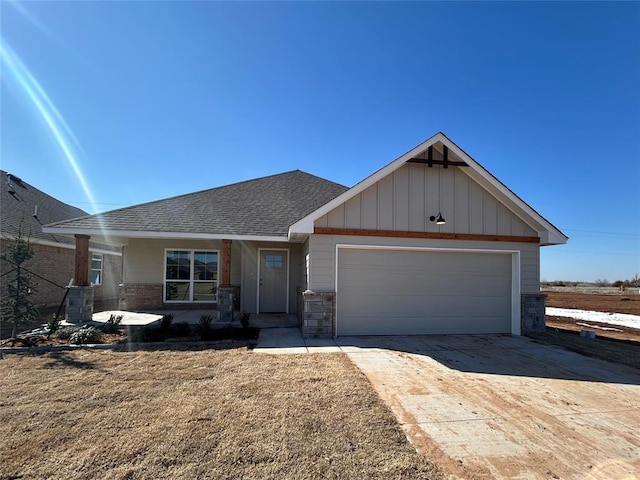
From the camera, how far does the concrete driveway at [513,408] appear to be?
2861mm

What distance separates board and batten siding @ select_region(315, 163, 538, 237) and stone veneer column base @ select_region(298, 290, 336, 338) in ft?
5.70

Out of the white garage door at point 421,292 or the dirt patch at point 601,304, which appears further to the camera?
the dirt patch at point 601,304

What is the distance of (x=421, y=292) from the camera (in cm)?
838

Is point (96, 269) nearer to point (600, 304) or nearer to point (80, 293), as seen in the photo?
point (80, 293)

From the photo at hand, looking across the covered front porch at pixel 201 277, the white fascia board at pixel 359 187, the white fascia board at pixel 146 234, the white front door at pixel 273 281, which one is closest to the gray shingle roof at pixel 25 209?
the white fascia board at pixel 146 234

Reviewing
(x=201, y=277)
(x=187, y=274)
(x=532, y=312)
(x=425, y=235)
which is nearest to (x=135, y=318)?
(x=187, y=274)

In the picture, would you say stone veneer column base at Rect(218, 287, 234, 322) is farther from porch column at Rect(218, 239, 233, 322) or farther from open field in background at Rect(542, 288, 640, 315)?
open field in background at Rect(542, 288, 640, 315)

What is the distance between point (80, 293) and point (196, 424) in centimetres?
763

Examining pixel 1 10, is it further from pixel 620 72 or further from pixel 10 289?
pixel 620 72

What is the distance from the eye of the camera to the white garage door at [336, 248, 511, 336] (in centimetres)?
812

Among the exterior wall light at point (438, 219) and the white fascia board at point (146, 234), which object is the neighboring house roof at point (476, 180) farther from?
the white fascia board at point (146, 234)

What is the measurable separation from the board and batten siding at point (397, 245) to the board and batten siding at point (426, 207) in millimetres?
289

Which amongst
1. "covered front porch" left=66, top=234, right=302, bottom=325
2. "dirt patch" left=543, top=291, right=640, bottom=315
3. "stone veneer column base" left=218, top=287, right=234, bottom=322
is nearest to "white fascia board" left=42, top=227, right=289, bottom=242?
"stone veneer column base" left=218, top=287, right=234, bottom=322

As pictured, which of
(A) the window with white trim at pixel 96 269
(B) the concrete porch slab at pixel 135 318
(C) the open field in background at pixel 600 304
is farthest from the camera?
(C) the open field in background at pixel 600 304
